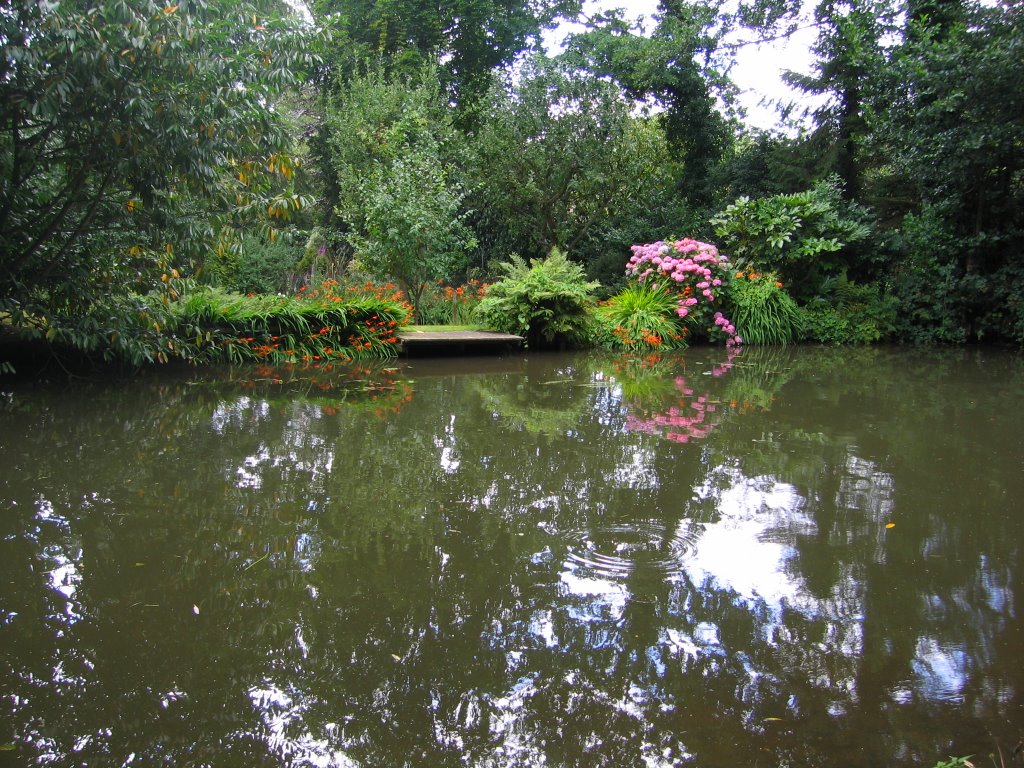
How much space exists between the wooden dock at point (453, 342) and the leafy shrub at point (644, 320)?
5.25 feet

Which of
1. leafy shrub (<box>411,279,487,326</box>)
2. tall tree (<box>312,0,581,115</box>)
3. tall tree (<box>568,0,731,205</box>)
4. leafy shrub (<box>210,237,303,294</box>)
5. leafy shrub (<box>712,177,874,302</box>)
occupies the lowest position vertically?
leafy shrub (<box>411,279,487,326</box>)

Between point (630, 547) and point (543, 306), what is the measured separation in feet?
25.2

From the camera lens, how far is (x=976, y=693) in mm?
2064

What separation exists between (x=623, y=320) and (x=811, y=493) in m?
7.84

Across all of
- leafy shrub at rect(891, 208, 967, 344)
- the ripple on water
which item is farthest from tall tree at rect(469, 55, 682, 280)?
the ripple on water

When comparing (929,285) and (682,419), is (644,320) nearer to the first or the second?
(929,285)

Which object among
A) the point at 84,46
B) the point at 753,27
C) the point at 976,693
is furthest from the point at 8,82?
the point at 753,27

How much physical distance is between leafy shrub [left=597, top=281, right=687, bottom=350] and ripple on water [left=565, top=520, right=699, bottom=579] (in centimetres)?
786

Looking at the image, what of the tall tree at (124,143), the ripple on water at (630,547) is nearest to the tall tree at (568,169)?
the tall tree at (124,143)

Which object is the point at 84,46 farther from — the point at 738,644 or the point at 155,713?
the point at 738,644

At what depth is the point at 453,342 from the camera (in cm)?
993

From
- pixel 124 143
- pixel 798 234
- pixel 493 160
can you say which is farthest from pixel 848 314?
pixel 124 143

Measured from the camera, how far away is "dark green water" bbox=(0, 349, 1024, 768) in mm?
1902

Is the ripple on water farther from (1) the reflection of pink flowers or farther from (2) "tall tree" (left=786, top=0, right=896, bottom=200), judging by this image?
(2) "tall tree" (left=786, top=0, right=896, bottom=200)
